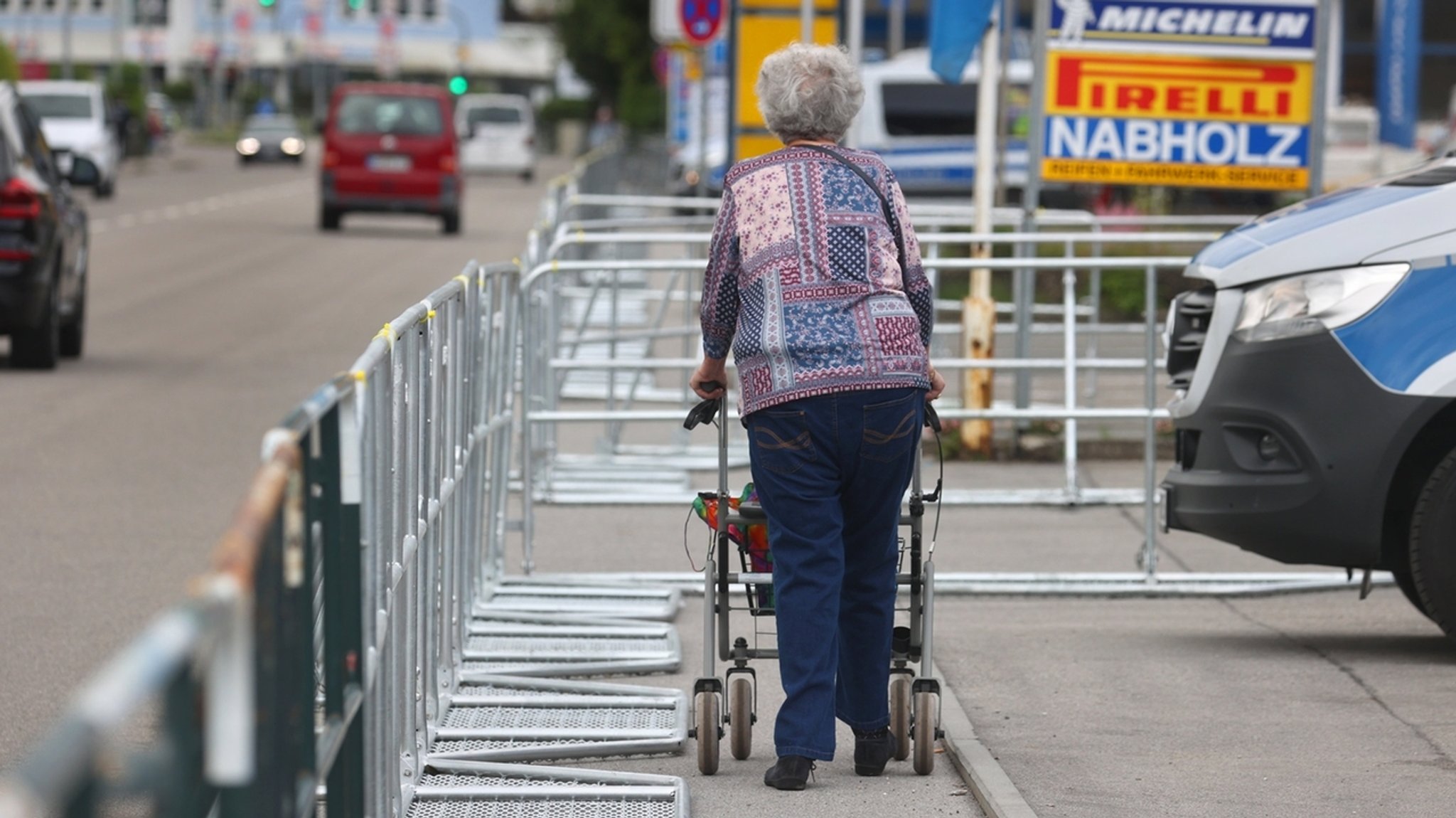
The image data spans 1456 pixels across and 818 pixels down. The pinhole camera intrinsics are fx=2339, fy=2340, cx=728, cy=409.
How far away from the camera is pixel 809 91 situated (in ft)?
17.1

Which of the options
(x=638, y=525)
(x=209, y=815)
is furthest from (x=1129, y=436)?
(x=209, y=815)

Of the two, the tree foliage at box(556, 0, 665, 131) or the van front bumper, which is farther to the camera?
the tree foliage at box(556, 0, 665, 131)

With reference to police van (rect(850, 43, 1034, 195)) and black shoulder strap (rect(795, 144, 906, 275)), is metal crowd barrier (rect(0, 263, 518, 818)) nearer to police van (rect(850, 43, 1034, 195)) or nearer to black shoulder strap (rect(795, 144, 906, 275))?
black shoulder strap (rect(795, 144, 906, 275))

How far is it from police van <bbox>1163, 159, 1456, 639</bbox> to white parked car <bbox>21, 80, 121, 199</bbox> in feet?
110

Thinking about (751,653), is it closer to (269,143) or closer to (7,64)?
(7,64)

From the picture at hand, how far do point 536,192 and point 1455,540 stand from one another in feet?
135

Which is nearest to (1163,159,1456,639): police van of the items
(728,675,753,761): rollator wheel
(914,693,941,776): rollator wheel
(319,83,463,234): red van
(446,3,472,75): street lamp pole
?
(914,693,941,776): rollator wheel

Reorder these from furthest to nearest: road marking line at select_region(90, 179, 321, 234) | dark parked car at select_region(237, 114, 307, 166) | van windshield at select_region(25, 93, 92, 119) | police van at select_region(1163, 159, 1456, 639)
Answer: dark parked car at select_region(237, 114, 307, 166) → van windshield at select_region(25, 93, 92, 119) → road marking line at select_region(90, 179, 321, 234) → police van at select_region(1163, 159, 1456, 639)

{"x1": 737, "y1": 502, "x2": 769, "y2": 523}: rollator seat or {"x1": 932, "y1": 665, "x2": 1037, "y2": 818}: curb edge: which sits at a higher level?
{"x1": 737, "y1": 502, "x2": 769, "y2": 523}: rollator seat

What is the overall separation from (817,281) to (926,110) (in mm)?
21292

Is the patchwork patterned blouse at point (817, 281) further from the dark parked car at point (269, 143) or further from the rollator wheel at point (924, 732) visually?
the dark parked car at point (269, 143)

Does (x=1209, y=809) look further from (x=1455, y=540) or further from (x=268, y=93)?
(x=268, y=93)

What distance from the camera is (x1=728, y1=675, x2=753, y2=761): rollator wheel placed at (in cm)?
539

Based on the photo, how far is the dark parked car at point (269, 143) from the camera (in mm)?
62219
